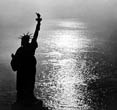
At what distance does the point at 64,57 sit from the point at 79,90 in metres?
55.8

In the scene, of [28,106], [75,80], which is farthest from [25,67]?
[75,80]

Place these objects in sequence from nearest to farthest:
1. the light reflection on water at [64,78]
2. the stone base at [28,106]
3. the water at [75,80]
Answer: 1. the stone base at [28,106]
2. the water at [75,80]
3. the light reflection on water at [64,78]

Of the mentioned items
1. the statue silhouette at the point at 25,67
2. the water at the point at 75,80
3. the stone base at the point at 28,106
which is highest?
the statue silhouette at the point at 25,67

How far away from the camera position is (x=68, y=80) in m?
130

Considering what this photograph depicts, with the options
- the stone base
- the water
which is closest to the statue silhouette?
the stone base

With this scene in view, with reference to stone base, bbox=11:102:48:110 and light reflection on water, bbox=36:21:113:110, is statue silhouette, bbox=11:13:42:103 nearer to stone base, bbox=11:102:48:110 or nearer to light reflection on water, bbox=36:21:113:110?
stone base, bbox=11:102:48:110

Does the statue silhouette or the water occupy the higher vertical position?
the statue silhouette

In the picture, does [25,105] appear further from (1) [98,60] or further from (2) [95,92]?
(1) [98,60]

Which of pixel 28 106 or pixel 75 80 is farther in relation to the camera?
pixel 75 80

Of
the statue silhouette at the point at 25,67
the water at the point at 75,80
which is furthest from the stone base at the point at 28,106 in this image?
the water at the point at 75,80

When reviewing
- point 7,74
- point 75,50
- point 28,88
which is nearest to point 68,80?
point 7,74

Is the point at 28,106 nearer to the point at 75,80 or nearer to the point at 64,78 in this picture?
the point at 75,80

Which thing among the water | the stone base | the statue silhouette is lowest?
the water

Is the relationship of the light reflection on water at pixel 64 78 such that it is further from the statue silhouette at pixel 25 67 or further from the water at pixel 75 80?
the statue silhouette at pixel 25 67
